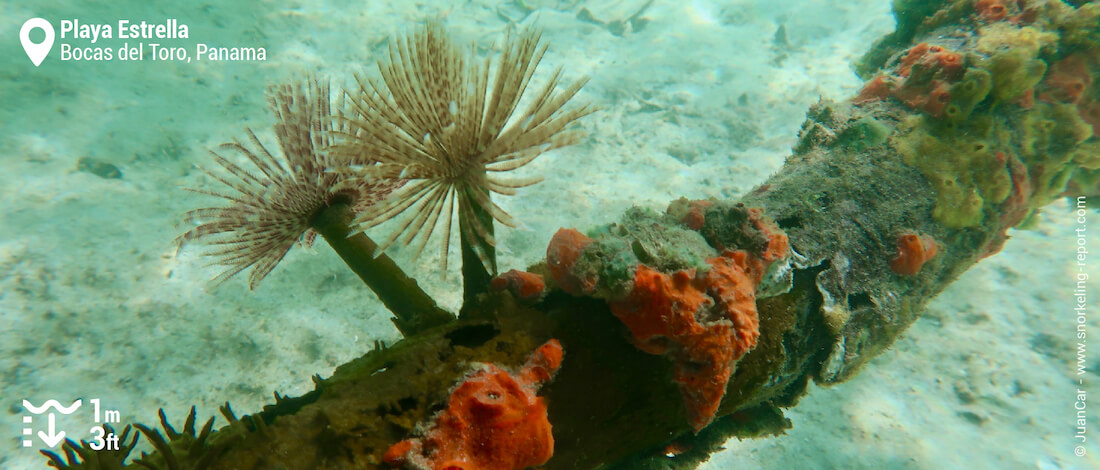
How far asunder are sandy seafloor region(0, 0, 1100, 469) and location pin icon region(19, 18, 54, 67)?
16 cm

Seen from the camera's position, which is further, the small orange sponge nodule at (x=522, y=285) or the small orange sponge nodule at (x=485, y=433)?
the small orange sponge nodule at (x=522, y=285)

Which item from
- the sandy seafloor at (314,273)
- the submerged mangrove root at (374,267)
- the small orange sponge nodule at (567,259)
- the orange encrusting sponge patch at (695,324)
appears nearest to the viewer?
the orange encrusting sponge patch at (695,324)

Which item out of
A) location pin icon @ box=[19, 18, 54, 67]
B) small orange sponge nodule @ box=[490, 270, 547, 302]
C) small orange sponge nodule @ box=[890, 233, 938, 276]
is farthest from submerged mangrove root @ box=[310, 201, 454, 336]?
location pin icon @ box=[19, 18, 54, 67]

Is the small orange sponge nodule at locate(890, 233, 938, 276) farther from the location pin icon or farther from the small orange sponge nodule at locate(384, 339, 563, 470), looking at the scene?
the location pin icon

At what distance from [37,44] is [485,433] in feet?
44.5

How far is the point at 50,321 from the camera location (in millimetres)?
4340

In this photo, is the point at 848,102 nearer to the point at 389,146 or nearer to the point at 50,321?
the point at 389,146

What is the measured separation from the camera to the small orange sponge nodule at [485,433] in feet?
5.47

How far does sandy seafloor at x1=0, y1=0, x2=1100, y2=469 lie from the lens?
408 centimetres

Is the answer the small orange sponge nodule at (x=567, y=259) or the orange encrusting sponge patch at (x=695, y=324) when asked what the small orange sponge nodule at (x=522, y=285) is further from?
the orange encrusting sponge patch at (x=695, y=324)

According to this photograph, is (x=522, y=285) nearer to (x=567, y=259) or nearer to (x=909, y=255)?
(x=567, y=259)

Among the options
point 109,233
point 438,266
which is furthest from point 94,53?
point 438,266

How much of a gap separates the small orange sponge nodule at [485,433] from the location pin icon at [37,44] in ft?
38.9

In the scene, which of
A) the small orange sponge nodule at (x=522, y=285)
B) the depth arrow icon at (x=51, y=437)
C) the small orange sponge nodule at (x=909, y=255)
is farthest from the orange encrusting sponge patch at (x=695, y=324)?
the depth arrow icon at (x=51, y=437)
